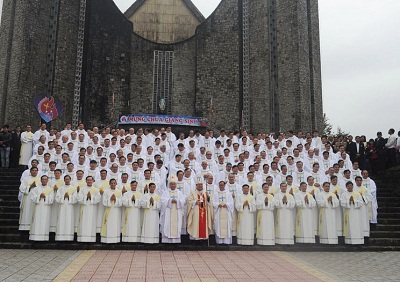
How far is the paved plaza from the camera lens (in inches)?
259

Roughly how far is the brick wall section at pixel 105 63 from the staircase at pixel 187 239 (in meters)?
10.9

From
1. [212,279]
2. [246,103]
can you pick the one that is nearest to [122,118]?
[246,103]

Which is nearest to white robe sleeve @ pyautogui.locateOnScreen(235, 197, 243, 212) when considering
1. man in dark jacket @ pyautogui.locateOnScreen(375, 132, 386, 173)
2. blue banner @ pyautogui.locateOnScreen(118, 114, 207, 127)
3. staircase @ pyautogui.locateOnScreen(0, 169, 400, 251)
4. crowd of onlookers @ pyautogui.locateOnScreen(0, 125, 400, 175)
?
staircase @ pyautogui.locateOnScreen(0, 169, 400, 251)

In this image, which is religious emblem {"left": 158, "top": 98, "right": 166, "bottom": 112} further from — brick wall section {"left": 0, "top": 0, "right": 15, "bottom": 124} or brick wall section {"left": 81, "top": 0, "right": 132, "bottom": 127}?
brick wall section {"left": 0, "top": 0, "right": 15, "bottom": 124}

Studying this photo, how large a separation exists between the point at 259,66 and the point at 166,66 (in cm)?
545

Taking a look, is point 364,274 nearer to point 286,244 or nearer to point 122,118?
point 286,244

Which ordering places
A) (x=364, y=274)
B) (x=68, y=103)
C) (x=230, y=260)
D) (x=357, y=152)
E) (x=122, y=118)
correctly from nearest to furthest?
1. (x=364, y=274)
2. (x=230, y=260)
3. (x=357, y=152)
4. (x=122, y=118)
5. (x=68, y=103)

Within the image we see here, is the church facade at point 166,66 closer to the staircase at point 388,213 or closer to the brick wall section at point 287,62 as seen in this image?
the brick wall section at point 287,62

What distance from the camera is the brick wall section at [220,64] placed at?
23.8 metres

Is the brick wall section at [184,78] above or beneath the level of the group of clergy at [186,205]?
above

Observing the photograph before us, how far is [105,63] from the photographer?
23.5 meters

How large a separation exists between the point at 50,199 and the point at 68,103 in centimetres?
1327

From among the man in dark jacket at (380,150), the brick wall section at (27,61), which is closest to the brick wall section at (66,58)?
the brick wall section at (27,61)

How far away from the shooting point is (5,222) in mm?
10219
